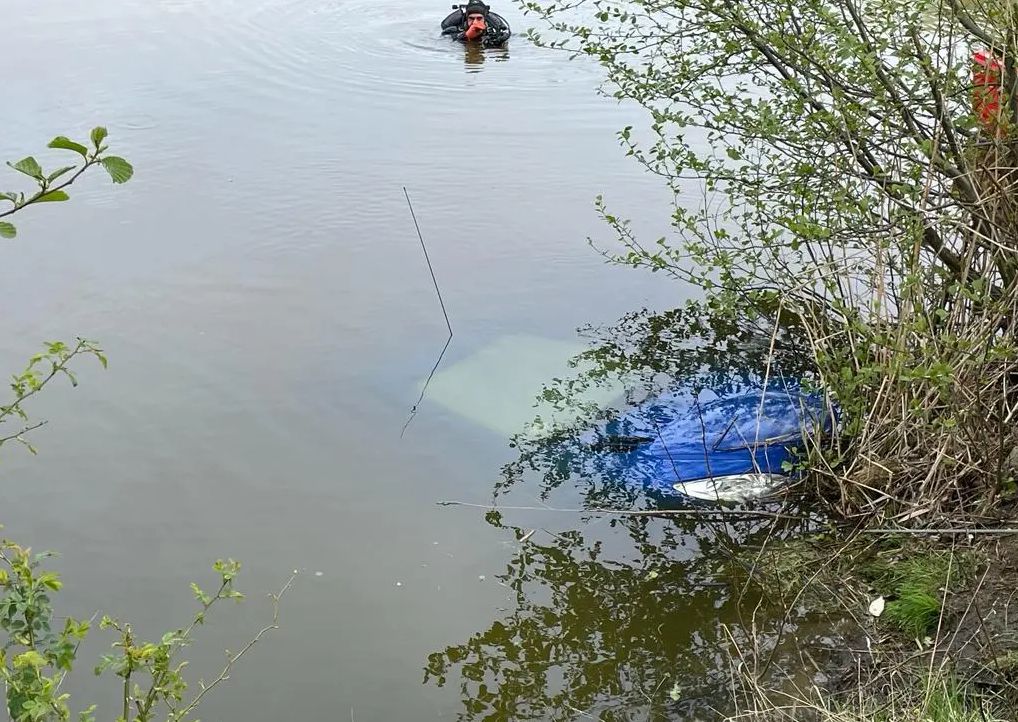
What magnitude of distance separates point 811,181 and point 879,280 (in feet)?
2.48

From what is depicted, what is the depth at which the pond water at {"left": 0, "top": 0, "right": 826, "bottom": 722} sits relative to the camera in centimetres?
374

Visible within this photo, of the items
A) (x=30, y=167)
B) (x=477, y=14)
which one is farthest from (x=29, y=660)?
(x=477, y=14)

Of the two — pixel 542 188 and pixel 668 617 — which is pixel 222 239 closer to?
pixel 542 188

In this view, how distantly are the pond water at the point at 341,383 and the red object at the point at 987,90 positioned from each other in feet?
6.67

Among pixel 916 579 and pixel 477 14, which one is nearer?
pixel 916 579

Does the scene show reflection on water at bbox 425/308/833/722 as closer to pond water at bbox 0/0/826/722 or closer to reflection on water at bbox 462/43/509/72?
pond water at bbox 0/0/826/722

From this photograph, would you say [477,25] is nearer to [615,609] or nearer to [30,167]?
[615,609]

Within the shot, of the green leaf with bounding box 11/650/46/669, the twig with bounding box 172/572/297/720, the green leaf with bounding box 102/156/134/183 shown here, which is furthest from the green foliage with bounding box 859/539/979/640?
the green leaf with bounding box 102/156/134/183

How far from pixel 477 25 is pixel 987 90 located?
8738 mm

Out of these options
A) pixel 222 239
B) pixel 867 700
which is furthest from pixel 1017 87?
pixel 222 239

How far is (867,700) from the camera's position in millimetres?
2994

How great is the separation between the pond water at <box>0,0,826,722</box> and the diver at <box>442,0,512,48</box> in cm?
157

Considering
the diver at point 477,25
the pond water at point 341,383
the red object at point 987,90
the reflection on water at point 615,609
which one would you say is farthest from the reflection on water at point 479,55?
the red object at point 987,90

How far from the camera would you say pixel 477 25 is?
11.6 meters
